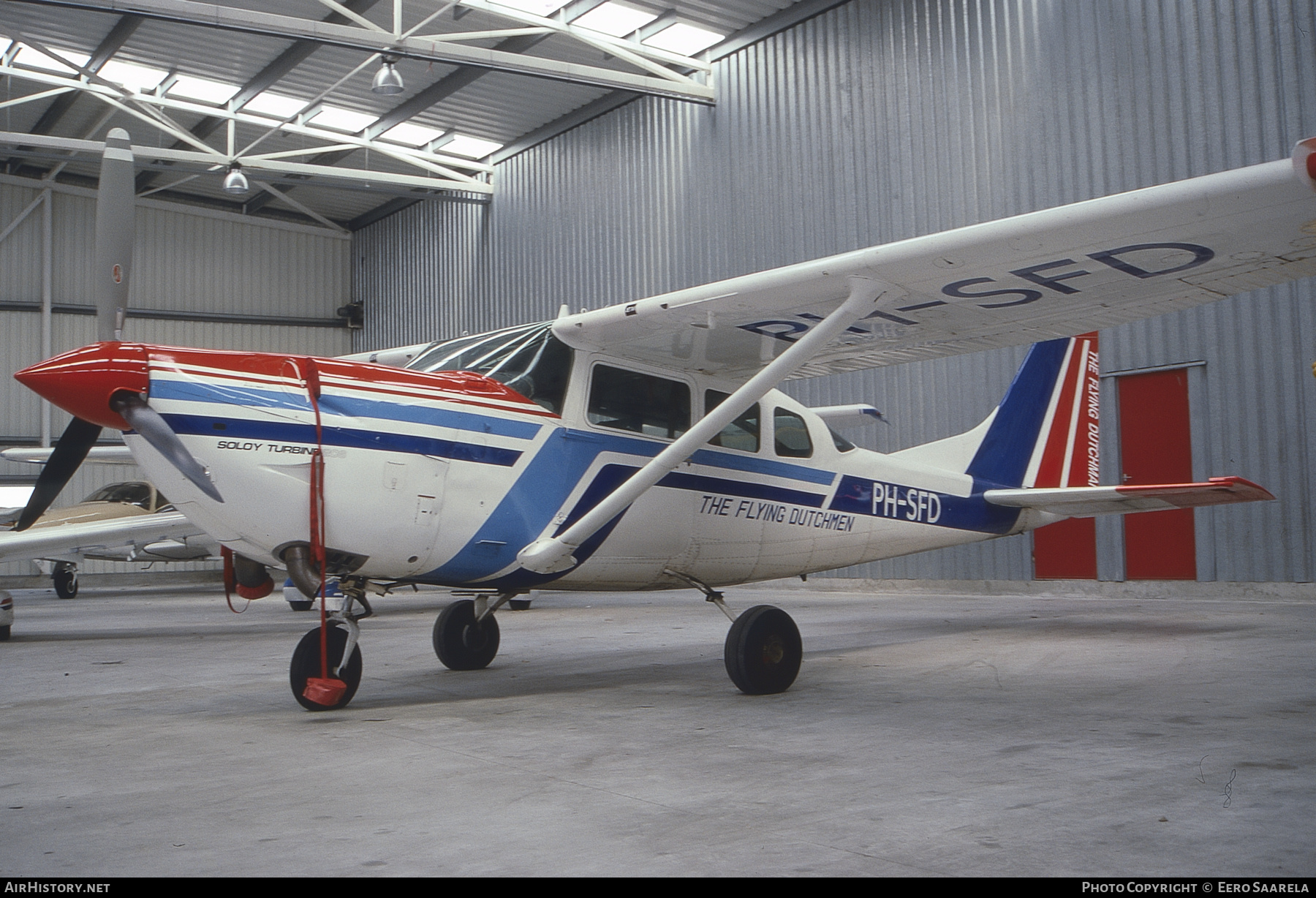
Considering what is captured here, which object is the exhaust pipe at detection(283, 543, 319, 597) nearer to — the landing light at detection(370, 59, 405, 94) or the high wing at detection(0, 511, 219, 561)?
the high wing at detection(0, 511, 219, 561)

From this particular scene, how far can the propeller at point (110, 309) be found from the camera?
170 inches

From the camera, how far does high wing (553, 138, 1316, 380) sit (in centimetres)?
432

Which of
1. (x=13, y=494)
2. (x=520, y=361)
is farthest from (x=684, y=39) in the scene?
(x=13, y=494)

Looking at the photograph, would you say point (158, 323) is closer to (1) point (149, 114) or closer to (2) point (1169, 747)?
(1) point (149, 114)

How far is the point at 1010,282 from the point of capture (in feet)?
16.8

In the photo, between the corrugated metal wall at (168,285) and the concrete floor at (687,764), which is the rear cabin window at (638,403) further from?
the corrugated metal wall at (168,285)

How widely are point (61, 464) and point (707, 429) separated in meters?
3.31

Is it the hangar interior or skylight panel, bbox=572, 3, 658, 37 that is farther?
skylight panel, bbox=572, 3, 658, 37

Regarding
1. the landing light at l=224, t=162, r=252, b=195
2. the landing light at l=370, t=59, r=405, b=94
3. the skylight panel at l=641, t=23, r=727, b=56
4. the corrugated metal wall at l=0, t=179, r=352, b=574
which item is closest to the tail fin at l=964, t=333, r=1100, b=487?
the landing light at l=370, t=59, r=405, b=94

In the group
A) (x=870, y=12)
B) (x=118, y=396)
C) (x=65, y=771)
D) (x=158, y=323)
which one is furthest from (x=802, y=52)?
(x=158, y=323)

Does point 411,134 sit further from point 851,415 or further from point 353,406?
point 353,406

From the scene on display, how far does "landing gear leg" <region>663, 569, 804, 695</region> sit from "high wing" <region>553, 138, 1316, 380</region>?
1.69 meters

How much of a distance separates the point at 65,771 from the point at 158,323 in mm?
24897

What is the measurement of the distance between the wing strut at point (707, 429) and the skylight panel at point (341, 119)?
17163 millimetres
